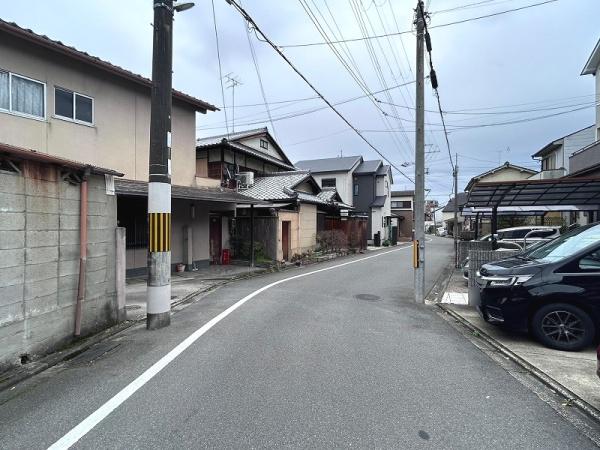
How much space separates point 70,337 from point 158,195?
8.30ft

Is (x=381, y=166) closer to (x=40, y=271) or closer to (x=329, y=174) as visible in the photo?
(x=329, y=174)

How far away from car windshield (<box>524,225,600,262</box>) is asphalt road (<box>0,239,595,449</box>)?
1950mm

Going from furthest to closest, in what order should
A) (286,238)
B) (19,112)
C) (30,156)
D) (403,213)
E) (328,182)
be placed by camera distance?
(403,213), (328,182), (286,238), (19,112), (30,156)

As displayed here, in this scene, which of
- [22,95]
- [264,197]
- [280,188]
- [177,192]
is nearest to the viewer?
[22,95]

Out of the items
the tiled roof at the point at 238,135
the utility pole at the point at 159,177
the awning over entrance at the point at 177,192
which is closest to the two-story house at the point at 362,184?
the tiled roof at the point at 238,135

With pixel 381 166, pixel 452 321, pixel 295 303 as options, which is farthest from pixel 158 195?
pixel 381 166

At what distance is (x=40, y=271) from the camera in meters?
5.07

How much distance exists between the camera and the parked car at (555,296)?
5617 mm

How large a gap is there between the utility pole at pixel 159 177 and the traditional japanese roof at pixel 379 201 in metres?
33.2

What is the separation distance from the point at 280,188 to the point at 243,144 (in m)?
4.15

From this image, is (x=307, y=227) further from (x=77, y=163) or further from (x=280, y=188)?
(x=77, y=163)

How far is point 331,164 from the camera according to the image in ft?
133

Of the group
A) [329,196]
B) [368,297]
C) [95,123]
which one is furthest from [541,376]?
[329,196]

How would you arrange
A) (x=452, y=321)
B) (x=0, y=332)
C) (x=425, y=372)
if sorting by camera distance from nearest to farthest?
(x=0, y=332) < (x=425, y=372) < (x=452, y=321)
